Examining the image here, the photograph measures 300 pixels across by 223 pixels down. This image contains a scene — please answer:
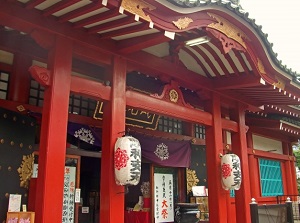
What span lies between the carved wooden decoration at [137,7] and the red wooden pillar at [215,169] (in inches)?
137

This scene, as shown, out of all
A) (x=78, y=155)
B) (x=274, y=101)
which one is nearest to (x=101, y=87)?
(x=78, y=155)

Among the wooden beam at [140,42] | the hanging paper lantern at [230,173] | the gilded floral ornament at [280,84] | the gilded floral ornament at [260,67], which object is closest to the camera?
the wooden beam at [140,42]

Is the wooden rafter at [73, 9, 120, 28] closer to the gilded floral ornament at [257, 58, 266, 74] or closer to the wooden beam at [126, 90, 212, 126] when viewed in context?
the wooden beam at [126, 90, 212, 126]

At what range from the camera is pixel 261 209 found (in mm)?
6410

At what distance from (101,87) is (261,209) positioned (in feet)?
13.1

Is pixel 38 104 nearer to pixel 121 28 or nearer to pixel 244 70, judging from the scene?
pixel 121 28

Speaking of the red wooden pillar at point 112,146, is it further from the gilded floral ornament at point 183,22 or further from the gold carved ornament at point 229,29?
the gold carved ornament at point 229,29

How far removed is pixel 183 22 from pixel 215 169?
347 centimetres

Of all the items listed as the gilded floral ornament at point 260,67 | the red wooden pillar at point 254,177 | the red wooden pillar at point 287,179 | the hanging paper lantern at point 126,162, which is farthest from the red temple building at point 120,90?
the red wooden pillar at point 287,179

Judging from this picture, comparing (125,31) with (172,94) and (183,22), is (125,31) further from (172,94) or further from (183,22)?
(172,94)

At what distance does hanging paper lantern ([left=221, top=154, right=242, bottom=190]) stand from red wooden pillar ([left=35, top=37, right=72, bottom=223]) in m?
3.77

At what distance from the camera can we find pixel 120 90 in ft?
17.3

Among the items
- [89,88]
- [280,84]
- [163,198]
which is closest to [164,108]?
[89,88]

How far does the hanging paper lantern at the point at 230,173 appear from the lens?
22.4ft
